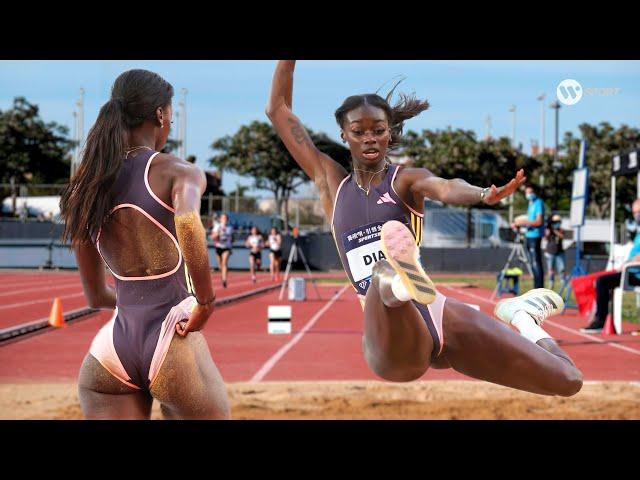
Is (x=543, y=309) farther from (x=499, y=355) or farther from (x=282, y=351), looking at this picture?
(x=282, y=351)

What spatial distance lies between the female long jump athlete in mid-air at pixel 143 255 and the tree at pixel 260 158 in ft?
9.85

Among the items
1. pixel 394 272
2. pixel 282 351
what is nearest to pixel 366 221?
pixel 394 272

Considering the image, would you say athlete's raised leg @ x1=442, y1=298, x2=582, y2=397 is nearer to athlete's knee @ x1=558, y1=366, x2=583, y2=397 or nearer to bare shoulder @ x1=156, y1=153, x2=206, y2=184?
athlete's knee @ x1=558, y1=366, x2=583, y2=397

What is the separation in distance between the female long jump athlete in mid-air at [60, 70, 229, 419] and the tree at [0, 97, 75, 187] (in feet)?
29.4

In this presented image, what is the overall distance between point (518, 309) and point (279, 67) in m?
1.28

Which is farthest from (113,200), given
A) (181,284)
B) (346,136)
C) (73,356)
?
(73,356)

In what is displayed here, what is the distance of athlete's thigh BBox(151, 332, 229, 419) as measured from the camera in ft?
8.03

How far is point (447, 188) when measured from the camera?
256 centimetres

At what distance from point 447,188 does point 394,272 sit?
0.45 m

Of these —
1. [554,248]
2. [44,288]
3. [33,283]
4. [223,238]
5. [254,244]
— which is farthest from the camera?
[254,244]

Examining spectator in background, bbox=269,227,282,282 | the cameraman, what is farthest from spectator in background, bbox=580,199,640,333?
spectator in background, bbox=269,227,282,282

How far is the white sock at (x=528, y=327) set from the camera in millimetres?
2832

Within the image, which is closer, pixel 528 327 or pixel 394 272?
pixel 394 272

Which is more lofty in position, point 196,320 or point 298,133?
point 298,133
